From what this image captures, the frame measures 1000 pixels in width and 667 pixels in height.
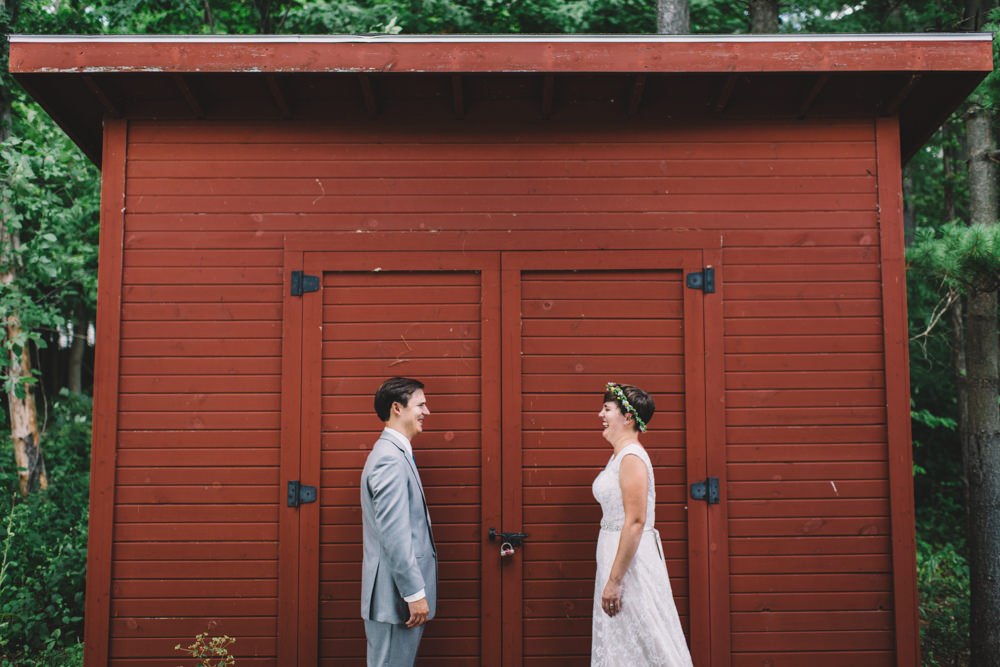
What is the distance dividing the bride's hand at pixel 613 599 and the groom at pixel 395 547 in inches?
32.4

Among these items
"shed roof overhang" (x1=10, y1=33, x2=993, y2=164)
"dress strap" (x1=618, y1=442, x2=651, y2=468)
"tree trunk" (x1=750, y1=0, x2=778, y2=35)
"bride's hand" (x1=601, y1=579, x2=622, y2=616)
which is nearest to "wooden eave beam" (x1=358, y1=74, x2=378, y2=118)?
"shed roof overhang" (x1=10, y1=33, x2=993, y2=164)

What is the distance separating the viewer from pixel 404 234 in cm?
396

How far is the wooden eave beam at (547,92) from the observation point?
3772mm

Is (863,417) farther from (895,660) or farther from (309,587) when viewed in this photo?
(309,587)

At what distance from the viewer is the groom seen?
9.76ft

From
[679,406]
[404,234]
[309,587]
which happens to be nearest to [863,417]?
[679,406]

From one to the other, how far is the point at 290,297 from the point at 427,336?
838 millimetres

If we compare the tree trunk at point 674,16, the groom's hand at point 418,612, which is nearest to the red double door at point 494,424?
the groom's hand at point 418,612

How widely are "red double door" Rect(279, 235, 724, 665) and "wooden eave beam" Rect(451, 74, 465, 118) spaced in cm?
86

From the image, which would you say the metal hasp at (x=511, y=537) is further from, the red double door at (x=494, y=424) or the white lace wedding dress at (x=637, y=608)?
the white lace wedding dress at (x=637, y=608)

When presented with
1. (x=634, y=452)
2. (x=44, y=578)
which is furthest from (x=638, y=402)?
(x=44, y=578)

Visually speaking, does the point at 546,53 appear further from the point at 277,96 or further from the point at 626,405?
the point at 626,405

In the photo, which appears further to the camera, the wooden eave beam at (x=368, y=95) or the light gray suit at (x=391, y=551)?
the wooden eave beam at (x=368, y=95)

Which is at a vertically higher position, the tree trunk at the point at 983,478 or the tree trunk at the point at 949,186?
the tree trunk at the point at 949,186
